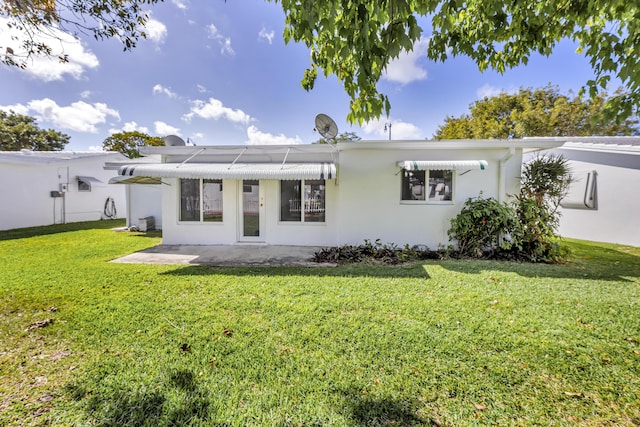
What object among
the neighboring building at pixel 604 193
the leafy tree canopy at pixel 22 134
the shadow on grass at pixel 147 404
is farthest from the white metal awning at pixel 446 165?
the leafy tree canopy at pixel 22 134

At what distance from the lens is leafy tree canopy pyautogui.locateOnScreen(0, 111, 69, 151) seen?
42875 millimetres

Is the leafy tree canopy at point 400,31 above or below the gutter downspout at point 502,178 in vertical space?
above

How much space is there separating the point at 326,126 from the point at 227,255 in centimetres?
808

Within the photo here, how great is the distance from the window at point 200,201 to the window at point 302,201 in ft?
11.7

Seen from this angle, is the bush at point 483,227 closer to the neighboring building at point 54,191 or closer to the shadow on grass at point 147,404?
the shadow on grass at point 147,404

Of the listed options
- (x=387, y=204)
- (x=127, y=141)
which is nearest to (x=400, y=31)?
(x=387, y=204)

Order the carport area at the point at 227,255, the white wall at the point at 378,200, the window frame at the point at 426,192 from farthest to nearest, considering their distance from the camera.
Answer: the window frame at the point at 426,192
the white wall at the point at 378,200
the carport area at the point at 227,255

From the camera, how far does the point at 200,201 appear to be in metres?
14.3

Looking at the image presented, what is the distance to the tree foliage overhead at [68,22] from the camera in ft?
21.2

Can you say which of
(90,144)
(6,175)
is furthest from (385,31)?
(90,144)

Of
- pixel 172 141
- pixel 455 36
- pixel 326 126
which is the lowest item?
pixel 455 36

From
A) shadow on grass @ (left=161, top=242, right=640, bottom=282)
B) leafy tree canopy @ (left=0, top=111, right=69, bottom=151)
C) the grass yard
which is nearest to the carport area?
shadow on grass @ (left=161, top=242, right=640, bottom=282)

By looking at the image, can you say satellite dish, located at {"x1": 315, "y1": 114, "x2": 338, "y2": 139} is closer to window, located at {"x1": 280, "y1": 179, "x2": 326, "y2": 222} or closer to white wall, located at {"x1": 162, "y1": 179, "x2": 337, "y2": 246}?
window, located at {"x1": 280, "y1": 179, "x2": 326, "y2": 222}

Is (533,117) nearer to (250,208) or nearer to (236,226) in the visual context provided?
(250,208)
